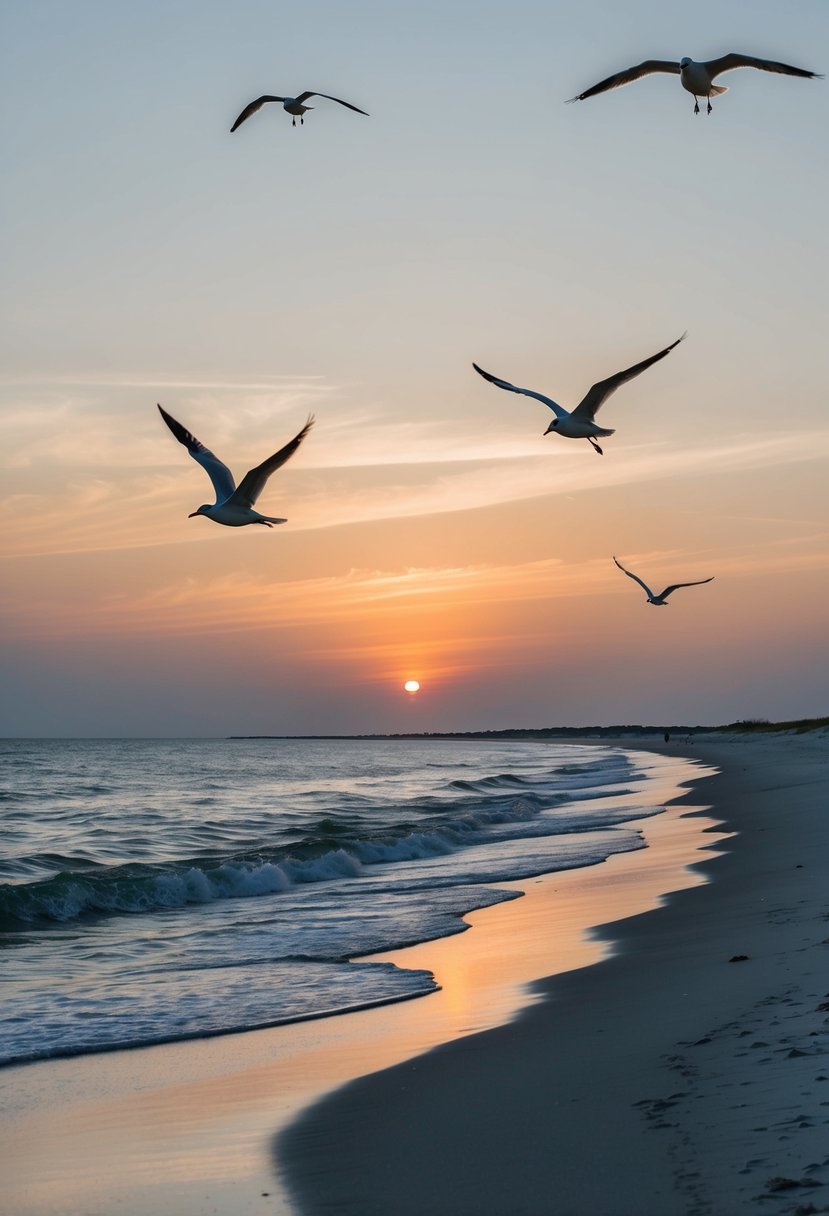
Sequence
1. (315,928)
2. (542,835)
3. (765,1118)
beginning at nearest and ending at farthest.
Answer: (765,1118) → (315,928) → (542,835)

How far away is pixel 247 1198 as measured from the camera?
5590mm

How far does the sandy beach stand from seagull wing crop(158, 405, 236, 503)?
5814mm

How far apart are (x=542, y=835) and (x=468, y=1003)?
1535cm

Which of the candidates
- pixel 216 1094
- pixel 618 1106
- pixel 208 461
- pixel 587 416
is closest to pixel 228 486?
pixel 208 461

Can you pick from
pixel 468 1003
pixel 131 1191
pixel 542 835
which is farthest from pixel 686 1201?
pixel 542 835

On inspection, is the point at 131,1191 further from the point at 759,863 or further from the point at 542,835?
the point at 542,835

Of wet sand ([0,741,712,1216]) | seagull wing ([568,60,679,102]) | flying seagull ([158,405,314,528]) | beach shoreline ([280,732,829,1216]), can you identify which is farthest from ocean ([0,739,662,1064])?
seagull wing ([568,60,679,102])

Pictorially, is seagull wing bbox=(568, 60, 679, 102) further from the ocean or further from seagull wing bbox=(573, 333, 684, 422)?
the ocean

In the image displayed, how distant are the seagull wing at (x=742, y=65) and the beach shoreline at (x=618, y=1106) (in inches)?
326

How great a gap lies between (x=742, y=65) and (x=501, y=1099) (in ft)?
37.1

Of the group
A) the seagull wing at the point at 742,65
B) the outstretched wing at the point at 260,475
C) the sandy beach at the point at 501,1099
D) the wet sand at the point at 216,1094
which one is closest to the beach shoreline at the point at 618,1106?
the sandy beach at the point at 501,1099

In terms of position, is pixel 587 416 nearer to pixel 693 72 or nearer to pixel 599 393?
pixel 599 393

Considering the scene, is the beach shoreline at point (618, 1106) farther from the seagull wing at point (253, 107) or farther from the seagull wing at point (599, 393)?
the seagull wing at point (253, 107)

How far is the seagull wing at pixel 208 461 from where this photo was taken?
1459 centimetres
